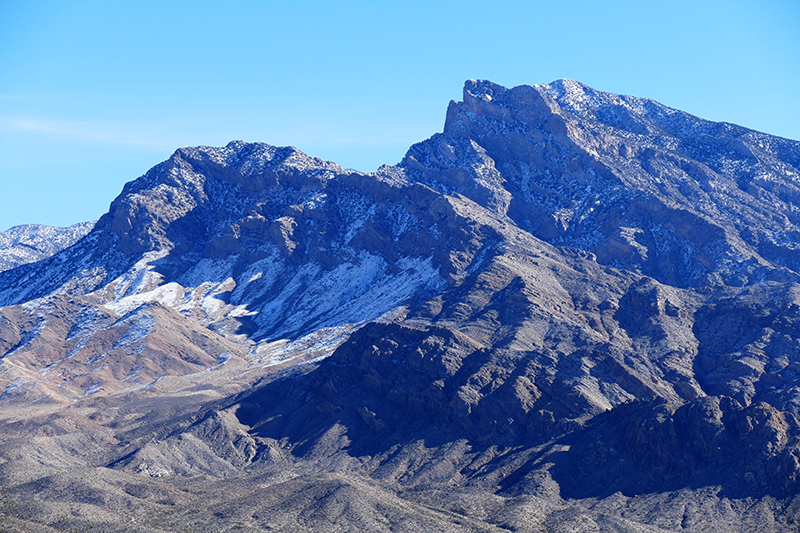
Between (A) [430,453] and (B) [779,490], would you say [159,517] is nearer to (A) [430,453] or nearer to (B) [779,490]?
(A) [430,453]

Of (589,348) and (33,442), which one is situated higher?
(589,348)

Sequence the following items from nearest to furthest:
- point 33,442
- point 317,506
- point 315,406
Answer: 1. point 317,506
2. point 33,442
3. point 315,406

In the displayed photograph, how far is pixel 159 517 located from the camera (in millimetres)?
136250

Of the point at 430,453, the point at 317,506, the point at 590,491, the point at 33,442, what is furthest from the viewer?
the point at 33,442

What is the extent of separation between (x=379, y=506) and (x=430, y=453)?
2996 centimetres

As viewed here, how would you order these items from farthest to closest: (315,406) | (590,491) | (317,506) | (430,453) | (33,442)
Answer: (315,406) < (33,442) < (430,453) < (590,491) < (317,506)

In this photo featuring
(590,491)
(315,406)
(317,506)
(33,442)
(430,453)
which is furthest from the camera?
(315,406)

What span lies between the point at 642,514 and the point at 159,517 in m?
62.0

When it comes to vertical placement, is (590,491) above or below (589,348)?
below

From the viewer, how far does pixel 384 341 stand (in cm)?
19775

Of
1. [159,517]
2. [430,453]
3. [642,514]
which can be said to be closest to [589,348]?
[430,453]

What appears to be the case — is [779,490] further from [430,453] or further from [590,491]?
[430,453]

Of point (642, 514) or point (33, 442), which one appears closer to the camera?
point (642, 514)

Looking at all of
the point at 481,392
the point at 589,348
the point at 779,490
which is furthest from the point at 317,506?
the point at 589,348
